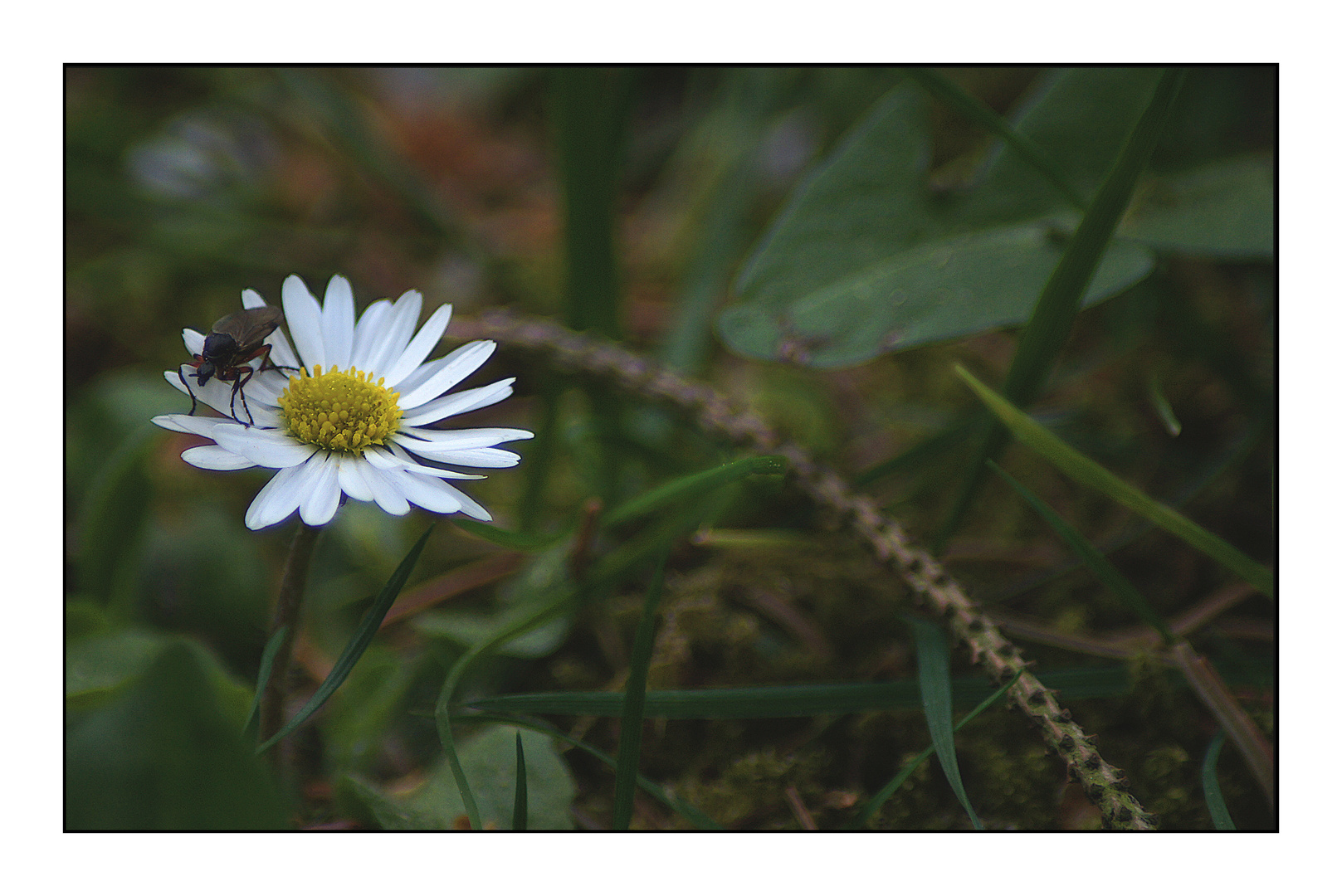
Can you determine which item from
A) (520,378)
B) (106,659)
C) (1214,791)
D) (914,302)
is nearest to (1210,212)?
(914,302)

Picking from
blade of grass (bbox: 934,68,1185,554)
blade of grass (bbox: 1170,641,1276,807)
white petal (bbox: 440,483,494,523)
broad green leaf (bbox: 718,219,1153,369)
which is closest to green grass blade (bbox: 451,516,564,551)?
white petal (bbox: 440,483,494,523)

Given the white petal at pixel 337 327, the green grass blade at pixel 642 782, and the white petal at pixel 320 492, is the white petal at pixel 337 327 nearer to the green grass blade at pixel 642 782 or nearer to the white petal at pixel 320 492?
the white petal at pixel 320 492

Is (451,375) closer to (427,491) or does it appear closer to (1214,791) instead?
(427,491)

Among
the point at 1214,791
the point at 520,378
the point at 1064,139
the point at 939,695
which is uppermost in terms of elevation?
the point at 1064,139

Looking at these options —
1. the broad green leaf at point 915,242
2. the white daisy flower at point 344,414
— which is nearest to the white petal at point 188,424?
the white daisy flower at point 344,414

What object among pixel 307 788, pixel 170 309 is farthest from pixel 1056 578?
pixel 170 309

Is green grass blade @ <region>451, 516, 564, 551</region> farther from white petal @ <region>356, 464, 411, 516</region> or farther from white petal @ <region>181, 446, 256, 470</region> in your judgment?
white petal @ <region>181, 446, 256, 470</region>
